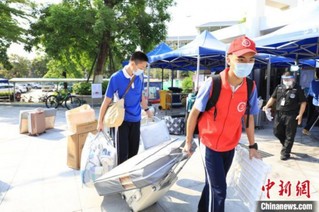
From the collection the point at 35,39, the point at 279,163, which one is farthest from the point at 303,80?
the point at 35,39

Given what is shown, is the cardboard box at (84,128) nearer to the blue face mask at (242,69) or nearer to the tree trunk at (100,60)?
the blue face mask at (242,69)

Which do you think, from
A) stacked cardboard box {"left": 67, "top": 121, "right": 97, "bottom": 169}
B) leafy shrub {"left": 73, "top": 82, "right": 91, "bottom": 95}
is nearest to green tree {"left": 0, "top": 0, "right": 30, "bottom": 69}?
leafy shrub {"left": 73, "top": 82, "right": 91, "bottom": 95}

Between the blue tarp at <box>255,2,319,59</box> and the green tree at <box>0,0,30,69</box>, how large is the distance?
39.4ft

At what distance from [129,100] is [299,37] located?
12.2ft

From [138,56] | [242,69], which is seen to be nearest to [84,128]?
[138,56]

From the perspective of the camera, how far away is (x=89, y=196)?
307 centimetres

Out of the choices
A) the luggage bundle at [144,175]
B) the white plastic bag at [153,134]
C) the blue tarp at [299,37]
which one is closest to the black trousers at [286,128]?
the blue tarp at [299,37]

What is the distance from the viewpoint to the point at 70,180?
11.6ft

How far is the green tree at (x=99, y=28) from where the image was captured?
37.4 feet

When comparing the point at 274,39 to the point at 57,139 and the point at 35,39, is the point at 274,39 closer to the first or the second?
the point at 57,139

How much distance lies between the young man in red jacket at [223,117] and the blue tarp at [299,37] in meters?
3.54

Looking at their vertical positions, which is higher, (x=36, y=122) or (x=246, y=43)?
(x=246, y=43)

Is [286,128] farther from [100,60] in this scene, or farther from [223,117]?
[100,60]

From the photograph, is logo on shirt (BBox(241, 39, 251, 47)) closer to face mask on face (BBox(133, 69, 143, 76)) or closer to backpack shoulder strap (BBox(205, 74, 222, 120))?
backpack shoulder strap (BBox(205, 74, 222, 120))
